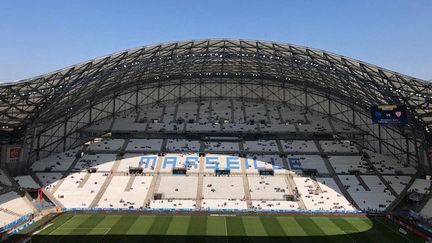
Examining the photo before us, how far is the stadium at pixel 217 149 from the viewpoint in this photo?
51281 mm

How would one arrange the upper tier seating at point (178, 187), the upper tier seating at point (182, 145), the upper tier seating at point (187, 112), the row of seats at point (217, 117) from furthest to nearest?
the upper tier seating at point (187, 112)
the row of seats at point (217, 117)
the upper tier seating at point (182, 145)
the upper tier seating at point (178, 187)

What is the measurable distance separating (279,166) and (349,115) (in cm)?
2515

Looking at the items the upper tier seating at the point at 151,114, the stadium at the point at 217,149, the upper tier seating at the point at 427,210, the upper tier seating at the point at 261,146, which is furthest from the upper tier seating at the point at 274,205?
the upper tier seating at the point at 151,114

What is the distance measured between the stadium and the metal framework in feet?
1.03

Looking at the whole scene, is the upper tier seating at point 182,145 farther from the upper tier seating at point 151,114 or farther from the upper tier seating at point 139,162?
the upper tier seating at point 151,114

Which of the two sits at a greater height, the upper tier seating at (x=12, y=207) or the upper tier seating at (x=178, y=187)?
the upper tier seating at (x=178, y=187)

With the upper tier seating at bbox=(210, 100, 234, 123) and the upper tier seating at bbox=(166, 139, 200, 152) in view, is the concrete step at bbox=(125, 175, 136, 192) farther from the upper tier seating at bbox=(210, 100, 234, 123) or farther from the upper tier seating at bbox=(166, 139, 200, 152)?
the upper tier seating at bbox=(210, 100, 234, 123)

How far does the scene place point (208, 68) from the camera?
8469 centimetres

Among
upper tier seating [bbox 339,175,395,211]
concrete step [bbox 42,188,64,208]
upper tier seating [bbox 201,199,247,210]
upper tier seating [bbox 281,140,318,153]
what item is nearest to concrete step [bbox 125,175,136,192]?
concrete step [bbox 42,188,64,208]

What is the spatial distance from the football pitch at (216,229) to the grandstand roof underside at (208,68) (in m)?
19.6

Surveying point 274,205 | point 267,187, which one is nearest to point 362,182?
point 267,187

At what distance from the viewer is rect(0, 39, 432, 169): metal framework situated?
5756 cm

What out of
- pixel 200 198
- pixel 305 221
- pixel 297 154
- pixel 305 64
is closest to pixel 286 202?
pixel 305 221

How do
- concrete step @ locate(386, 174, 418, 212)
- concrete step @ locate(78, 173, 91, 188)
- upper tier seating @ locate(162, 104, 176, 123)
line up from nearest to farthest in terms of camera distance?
1. concrete step @ locate(386, 174, 418, 212)
2. concrete step @ locate(78, 173, 91, 188)
3. upper tier seating @ locate(162, 104, 176, 123)
